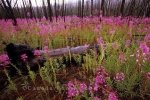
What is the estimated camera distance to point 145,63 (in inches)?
Result: 139

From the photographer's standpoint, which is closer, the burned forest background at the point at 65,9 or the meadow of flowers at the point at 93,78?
the meadow of flowers at the point at 93,78

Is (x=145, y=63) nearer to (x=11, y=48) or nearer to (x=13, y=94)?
(x=13, y=94)

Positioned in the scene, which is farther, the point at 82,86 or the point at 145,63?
the point at 145,63

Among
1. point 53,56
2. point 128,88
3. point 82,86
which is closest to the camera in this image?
point 82,86

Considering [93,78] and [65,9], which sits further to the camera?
[65,9]

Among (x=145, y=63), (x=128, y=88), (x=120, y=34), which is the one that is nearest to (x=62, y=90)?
(x=128, y=88)

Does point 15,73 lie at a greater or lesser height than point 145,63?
lesser

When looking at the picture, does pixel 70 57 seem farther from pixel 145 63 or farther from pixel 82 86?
pixel 82 86

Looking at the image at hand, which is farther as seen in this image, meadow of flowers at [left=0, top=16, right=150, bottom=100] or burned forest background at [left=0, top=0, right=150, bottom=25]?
burned forest background at [left=0, top=0, right=150, bottom=25]

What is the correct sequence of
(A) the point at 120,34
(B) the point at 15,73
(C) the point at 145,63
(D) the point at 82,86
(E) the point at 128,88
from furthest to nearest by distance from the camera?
1. (A) the point at 120,34
2. (B) the point at 15,73
3. (C) the point at 145,63
4. (E) the point at 128,88
5. (D) the point at 82,86

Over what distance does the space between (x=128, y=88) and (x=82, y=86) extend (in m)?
0.82

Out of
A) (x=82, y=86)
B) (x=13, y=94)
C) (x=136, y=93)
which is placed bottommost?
(x=13, y=94)

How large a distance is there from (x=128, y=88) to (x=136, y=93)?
0.49 feet

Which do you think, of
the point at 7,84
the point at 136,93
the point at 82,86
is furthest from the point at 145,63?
the point at 7,84
